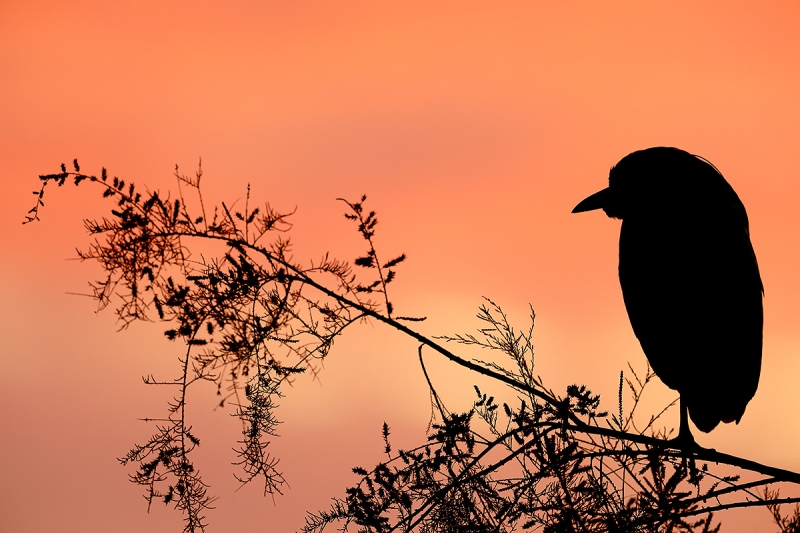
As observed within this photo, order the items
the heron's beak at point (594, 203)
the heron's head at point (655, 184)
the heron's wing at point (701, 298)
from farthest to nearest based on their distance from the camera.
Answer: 1. the heron's beak at point (594, 203)
2. the heron's head at point (655, 184)
3. the heron's wing at point (701, 298)

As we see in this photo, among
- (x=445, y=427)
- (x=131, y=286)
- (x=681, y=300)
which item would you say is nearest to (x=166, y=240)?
(x=131, y=286)

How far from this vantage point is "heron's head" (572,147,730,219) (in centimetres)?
381

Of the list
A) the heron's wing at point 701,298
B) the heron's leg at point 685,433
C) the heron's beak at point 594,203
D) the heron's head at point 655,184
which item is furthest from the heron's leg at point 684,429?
the heron's beak at point 594,203

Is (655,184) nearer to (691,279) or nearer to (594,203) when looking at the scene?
(594,203)

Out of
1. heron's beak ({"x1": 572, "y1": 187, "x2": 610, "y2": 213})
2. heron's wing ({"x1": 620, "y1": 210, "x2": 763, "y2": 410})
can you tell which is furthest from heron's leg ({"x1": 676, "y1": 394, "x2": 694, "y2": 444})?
heron's beak ({"x1": 572, "y1": 187, "x2": 610, "y2": 213})

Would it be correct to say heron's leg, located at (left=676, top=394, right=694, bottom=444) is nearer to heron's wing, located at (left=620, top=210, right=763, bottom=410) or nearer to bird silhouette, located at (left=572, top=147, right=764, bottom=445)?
bird silhouette, located at (left=572, top=147, right=764, bottom=445)

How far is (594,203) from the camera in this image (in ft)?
13.7

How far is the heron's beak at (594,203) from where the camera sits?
4.17 metres

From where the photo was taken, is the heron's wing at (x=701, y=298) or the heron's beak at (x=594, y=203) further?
the heron's beak at (x=594, y=203)

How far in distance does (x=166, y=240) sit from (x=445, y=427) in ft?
3.76

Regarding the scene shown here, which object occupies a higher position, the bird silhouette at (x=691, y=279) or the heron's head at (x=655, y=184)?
the heron's head at (x=655, y=184)

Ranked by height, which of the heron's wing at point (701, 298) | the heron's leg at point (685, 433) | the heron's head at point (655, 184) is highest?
the heron's head at point (655, 184)

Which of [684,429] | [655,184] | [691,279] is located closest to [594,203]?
[655,184]

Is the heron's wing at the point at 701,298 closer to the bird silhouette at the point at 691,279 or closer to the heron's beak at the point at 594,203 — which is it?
the bird silhouette at the point at 691,279
